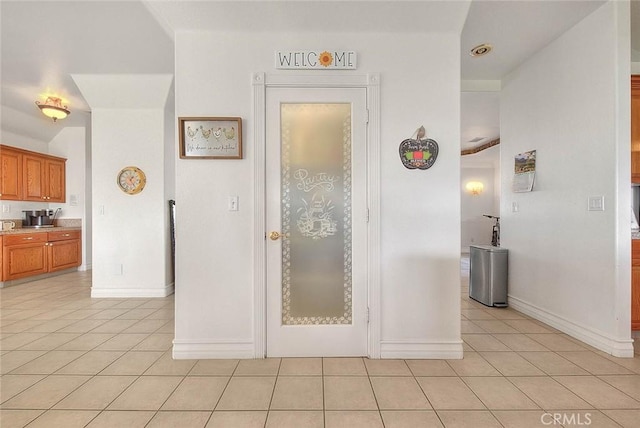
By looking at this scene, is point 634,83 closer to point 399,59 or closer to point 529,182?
point 529,182

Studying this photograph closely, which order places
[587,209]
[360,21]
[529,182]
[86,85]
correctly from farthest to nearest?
[86,85], [529,182], [587,209], [360,21]

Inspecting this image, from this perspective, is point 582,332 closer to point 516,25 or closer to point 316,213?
point 316,213

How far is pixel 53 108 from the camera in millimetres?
4160

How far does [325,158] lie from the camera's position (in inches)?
95.5

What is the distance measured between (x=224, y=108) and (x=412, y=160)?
1562 millimetres

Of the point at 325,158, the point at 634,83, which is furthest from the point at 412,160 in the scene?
the point at 634,83

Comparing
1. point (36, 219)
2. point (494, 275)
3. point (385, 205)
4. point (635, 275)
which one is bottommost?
point (494, 275)

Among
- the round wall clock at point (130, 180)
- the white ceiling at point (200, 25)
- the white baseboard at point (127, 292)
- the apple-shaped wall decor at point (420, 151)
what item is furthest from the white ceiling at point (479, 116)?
the white baseboard at point (127, 292)

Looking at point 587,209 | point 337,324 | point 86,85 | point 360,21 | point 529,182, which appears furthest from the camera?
point 86,85

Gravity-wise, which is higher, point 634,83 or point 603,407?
point 634,83

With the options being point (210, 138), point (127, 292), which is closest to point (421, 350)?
point (210, 138)

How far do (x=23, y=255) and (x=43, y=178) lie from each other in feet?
5.09

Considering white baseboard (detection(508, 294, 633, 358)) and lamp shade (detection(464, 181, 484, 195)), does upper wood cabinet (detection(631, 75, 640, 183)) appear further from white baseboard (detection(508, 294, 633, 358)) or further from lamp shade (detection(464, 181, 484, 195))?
lamp shade (detection(464, 181, 484, 195))

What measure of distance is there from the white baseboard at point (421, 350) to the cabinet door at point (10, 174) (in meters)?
6.62
